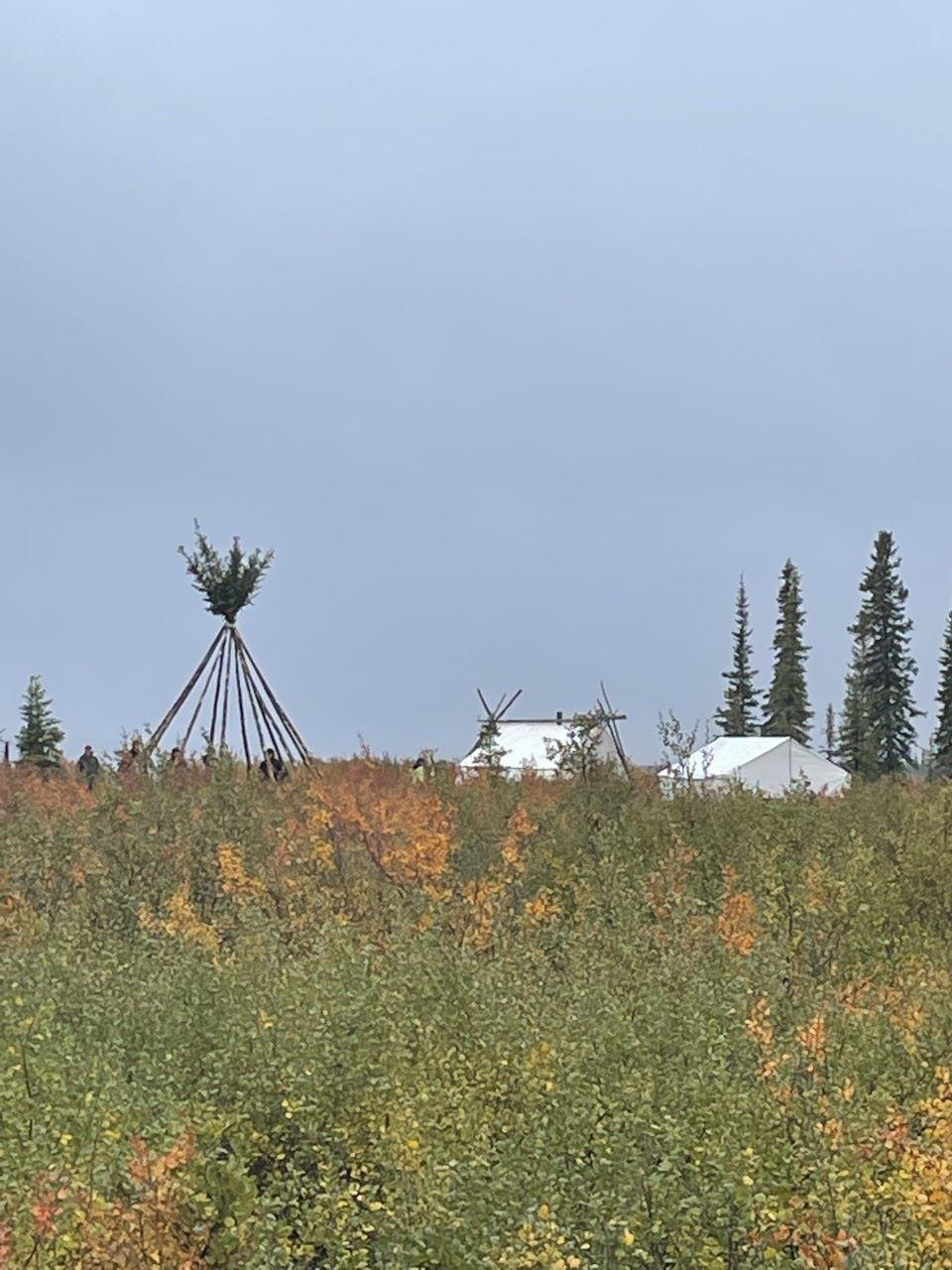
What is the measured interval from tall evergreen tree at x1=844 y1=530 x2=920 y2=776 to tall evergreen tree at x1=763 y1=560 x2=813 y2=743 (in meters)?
A: 7.00

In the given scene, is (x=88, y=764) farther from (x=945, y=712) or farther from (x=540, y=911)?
(x=945, y=712)

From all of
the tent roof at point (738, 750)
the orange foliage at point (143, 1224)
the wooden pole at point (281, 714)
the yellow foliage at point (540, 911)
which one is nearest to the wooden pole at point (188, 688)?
the wooden pole at point (281, 714)

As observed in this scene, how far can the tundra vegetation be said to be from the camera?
4312mm

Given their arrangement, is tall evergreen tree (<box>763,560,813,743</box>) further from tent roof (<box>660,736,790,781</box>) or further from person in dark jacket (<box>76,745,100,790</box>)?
person in dark jacket (<box>76,745,100,790</box>)

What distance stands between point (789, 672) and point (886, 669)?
30.3 feet

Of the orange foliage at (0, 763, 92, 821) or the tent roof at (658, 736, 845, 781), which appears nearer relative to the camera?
the orange foliage at (0, 763, 92, 821)

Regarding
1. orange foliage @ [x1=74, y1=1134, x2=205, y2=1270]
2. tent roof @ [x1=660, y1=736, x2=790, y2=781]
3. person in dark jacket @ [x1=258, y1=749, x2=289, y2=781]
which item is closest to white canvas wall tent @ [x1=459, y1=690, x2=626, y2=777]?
person in dark jacket @ [x1=258, y1=749, x2=289, y2=781]

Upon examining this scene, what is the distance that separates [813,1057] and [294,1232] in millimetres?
1828

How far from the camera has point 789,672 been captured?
189 ft

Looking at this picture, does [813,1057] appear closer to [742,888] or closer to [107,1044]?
[107,1044]

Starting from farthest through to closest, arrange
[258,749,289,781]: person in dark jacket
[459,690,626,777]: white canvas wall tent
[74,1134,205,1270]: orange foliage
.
Result: [258,749,289,781]: person in dark jacket → [459,690,626,777]: white canvas wall tent → [74,1134,205,1270]: orange foliage

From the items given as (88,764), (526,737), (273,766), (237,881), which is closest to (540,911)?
(237,881)

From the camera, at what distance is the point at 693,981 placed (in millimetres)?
6355

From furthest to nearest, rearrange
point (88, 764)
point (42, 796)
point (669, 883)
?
point (88, 764) → point (42, 796) → point (669, 883)
